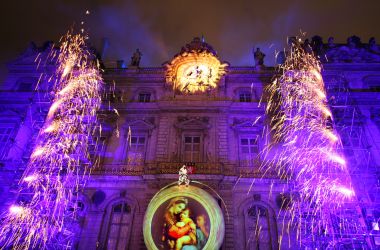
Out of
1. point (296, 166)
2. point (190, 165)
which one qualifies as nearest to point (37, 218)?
point (190, 165)

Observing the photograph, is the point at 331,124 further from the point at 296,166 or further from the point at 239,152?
the point at 239,152

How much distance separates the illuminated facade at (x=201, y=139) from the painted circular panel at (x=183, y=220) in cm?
77

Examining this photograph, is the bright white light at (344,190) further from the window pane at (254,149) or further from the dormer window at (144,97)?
the dormer window at (144,97)

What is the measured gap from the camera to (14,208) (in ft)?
52.7

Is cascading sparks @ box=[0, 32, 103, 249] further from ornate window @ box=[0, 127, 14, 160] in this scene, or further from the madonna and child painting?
the madonna and child painting

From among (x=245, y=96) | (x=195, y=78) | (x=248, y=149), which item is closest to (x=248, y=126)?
(x=248, y=149)

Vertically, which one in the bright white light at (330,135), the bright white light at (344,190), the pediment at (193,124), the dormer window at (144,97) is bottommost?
the bright white light at (344,190)

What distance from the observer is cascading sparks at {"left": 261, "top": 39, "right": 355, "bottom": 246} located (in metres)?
15.5

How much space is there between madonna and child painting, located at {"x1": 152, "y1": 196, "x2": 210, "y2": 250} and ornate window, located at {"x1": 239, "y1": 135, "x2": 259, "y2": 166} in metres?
4.90

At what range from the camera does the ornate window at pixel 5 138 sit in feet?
65.7

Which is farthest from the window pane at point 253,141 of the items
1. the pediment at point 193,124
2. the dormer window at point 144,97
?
the dormer window at point 144,97

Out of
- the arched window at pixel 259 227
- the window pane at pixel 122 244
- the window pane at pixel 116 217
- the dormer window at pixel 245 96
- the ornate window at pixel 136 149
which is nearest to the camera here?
the arched window at pixel 259 227

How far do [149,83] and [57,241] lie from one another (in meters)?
13.5

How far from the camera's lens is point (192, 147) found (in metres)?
19.9
